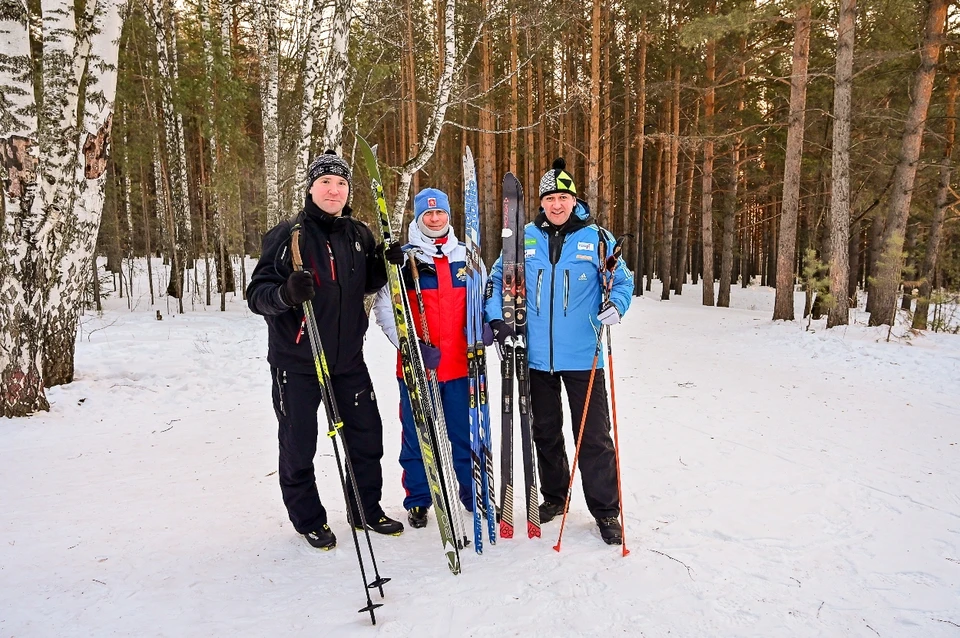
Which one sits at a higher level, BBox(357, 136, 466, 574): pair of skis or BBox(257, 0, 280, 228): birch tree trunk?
BBox(257, 0, 280, 228): birch tree trunk

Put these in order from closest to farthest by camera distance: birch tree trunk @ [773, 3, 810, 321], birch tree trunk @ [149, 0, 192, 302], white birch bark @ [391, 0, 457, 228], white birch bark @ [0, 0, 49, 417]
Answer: white birch bark @ [0, 0, 49, 417] < white birch bark @ [391, 0, 457, 228] < birch tree trunk @ [773, 3, 810, 321] < birch tree trunk @ [149, 0, 192, 302]

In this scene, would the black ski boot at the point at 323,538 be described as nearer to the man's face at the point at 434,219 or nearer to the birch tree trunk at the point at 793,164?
the man's face at the point at 434,219

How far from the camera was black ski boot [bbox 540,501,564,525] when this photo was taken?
122 inches

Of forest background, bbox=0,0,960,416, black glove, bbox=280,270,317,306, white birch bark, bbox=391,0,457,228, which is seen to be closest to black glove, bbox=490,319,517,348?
black glove, bbox=280,270,317,306

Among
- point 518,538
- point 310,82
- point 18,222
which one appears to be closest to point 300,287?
point 518,538

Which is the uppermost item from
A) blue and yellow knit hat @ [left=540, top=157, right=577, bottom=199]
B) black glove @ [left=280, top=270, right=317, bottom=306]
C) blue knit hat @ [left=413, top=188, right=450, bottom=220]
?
blue and yellow knit hat @ [left=540, top=157, right=577, bottom=199]

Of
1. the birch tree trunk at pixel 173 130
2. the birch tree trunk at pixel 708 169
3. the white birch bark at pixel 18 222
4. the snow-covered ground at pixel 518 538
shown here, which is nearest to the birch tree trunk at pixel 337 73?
the white birch bark at pixel 18 222

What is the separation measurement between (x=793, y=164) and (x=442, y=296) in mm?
11152

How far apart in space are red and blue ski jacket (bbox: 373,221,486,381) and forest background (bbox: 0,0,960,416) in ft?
13.1

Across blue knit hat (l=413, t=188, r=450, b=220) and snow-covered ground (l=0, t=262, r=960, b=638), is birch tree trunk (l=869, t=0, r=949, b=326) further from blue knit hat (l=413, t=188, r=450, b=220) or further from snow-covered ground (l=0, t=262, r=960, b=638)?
blue knit hat (l=413, t=188, r=450, b=220)

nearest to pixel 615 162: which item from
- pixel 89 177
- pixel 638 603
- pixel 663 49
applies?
pixel 663 49

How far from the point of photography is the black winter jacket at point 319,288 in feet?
8.79

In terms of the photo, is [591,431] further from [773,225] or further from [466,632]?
[773,225]

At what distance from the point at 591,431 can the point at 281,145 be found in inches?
513
